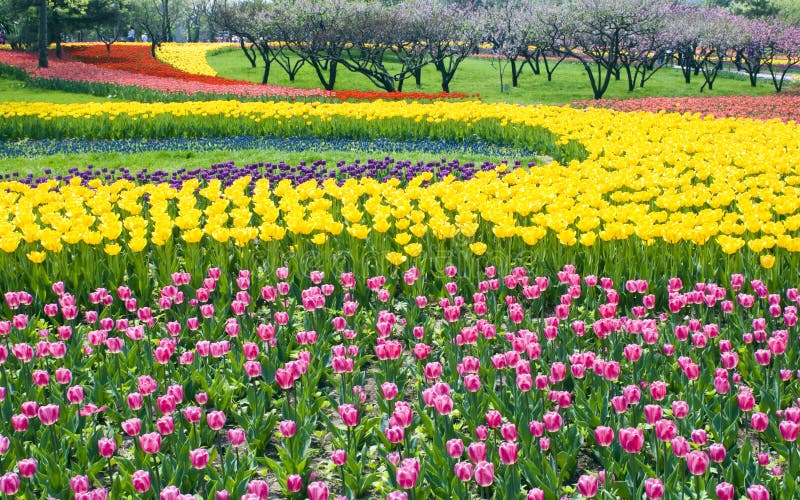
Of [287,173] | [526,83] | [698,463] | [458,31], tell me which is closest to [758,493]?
[698,463]

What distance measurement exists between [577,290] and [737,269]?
1.65 meters

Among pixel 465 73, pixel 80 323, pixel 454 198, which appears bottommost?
pixel 80 323

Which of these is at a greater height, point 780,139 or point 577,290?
point 780,139

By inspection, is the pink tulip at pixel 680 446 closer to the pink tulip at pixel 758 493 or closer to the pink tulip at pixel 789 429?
the pink tulip at pixel 758 493

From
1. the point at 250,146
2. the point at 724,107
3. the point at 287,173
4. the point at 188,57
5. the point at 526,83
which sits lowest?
the point at 287,173

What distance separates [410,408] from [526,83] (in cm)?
4194

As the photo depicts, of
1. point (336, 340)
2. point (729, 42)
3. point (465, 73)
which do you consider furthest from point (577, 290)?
point (465, 73)

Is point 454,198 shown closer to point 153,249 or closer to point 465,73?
point 153,249

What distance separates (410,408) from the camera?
3359mm

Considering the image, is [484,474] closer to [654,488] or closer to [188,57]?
[654,488]

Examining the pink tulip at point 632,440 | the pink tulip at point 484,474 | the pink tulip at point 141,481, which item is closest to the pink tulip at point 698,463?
the pink tulip at point 632,440

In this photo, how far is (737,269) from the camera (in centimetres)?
570

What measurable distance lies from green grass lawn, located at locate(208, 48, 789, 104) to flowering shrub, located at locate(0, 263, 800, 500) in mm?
29543

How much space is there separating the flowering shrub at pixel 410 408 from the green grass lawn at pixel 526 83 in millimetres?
29543
